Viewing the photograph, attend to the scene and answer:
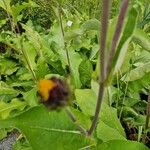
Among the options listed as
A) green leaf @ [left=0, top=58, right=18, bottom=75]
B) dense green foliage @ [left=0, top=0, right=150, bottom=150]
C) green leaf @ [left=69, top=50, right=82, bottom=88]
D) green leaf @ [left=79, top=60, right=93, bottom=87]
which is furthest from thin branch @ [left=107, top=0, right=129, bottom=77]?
green leaf @ [left=0, top=58, right=18, bottom=75]

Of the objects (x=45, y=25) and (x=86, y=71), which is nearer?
(x=86, y=71)

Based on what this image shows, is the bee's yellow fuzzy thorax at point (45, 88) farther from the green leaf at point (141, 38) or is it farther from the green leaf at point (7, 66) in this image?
the green leaf at point (7, 66)

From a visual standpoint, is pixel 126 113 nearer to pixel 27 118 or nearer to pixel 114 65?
pixel 27 118

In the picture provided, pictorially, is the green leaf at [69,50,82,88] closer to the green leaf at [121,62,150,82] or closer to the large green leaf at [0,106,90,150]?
the green leaf at [121,62,150,82]

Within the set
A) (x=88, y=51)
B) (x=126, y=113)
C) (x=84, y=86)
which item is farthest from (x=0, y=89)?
(x=88, y=51)

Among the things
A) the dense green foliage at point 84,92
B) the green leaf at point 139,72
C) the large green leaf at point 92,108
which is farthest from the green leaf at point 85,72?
the large green leaf at point 92,108

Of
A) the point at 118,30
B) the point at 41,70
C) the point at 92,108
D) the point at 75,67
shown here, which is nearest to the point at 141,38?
the point at 92,108
